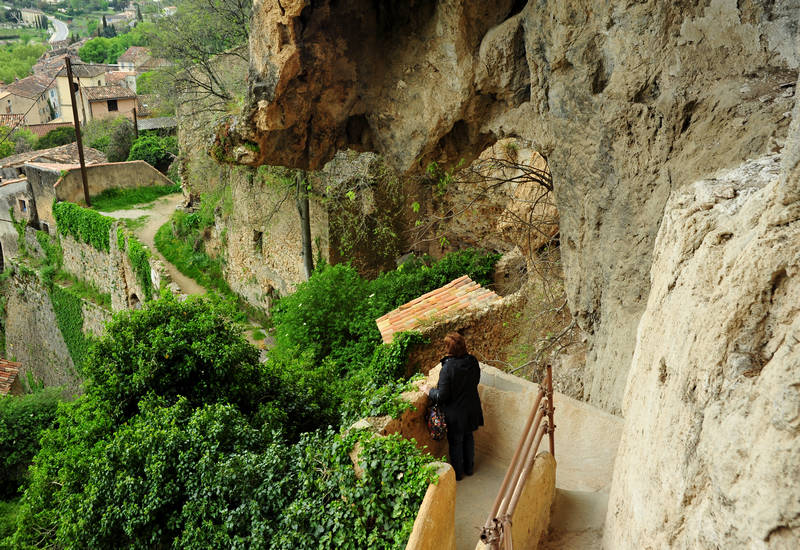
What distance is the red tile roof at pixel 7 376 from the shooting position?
1741cm

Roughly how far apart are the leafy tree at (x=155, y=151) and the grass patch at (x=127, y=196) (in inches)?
207

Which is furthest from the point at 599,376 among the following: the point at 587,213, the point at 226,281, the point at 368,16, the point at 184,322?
the point at 226,281

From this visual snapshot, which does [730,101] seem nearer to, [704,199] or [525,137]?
[704,199]

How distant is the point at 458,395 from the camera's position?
19.5ft

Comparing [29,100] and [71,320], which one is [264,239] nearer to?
[71,320]

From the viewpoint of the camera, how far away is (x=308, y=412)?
830cm

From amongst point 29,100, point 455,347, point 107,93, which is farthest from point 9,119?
point 455,347

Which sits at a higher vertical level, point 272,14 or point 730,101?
point 272,14

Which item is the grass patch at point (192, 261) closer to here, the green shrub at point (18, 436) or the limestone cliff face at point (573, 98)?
the green shrub at point (18, 436)

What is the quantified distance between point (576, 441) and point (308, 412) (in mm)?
3403

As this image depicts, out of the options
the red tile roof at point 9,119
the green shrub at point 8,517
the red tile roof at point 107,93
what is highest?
the red tile roof at point 107,93

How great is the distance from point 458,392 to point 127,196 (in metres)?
22.4

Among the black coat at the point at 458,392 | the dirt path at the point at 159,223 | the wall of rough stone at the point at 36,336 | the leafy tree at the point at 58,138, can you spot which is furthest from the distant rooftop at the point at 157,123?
the black coat at the point at 458,392

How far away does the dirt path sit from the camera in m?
20.3
